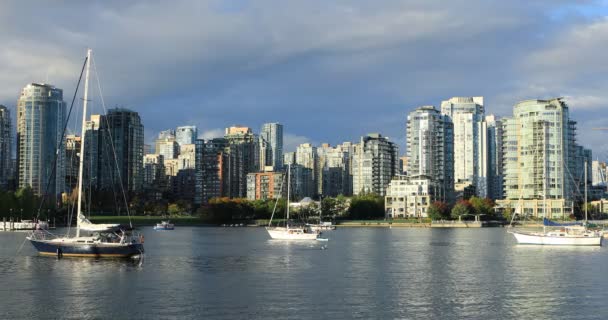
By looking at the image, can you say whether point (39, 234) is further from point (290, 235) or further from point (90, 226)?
point (290, 235)

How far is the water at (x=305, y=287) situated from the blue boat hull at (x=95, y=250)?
1064mm

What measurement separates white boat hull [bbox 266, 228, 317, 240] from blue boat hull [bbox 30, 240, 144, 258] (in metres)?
53.9

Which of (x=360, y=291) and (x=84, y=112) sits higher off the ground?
(x=84, y=112)

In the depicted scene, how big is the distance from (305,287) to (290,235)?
74117 mm

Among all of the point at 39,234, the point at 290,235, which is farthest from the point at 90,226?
the point at 290,235

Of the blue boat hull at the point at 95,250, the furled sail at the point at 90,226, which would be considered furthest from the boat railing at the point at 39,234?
the furled sail at the point at 90,226

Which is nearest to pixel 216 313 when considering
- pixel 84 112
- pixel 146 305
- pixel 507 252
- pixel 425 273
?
pixel 146 305

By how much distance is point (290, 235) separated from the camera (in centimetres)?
13375

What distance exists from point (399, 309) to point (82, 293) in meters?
23.3

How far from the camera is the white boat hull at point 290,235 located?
131875mm

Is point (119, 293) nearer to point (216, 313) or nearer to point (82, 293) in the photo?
point (82, 293)

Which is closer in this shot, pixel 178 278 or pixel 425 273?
pixel 178 278

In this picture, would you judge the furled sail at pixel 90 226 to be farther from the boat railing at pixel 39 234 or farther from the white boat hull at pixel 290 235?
the white boat hull at pixel 290 235

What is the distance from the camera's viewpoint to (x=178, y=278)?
6612 cm
